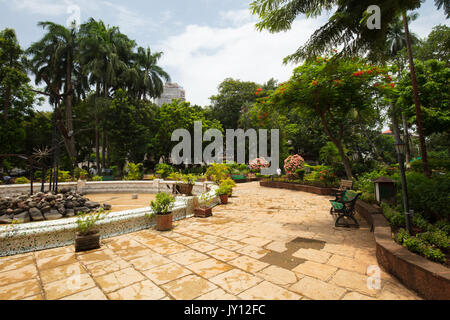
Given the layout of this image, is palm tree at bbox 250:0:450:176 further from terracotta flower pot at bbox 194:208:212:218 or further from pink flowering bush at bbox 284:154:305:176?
pink flowering bush at bbox 284:154:305:176

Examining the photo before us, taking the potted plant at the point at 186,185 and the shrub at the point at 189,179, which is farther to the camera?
the potted plant at the point at 186,185

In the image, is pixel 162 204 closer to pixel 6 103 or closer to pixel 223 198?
A: pixel 223 198

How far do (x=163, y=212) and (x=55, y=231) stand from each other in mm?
2425

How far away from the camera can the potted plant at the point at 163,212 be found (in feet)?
20.3

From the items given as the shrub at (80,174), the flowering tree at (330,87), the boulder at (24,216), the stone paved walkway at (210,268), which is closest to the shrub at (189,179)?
the flowering tree at (330,87)

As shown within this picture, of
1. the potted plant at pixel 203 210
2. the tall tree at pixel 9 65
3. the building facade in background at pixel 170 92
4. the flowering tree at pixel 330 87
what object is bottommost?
the potted plant at pixel 203 210

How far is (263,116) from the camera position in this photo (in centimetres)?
980

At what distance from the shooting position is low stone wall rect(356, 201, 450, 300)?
2.61 m

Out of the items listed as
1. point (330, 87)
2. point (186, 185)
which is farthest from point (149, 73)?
point (330, 87)

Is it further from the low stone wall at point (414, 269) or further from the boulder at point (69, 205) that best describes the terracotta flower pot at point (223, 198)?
the low stone wall at point (414, 269)

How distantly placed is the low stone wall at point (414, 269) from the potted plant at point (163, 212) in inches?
190

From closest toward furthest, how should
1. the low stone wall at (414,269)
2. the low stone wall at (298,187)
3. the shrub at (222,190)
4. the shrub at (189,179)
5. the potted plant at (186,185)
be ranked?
the low stone wall at (414,269) → the shrub at (222,190) → the shrub at (189,179) → the potted plant at (186,185) → the low stone wall at (298,187)
